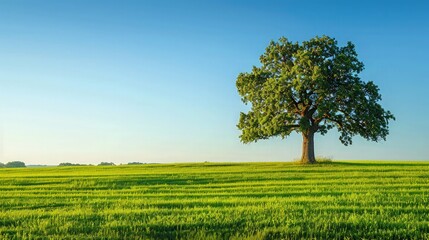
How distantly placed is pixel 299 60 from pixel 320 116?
6757 mm

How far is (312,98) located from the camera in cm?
4991

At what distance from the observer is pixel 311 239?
1077 centimetres

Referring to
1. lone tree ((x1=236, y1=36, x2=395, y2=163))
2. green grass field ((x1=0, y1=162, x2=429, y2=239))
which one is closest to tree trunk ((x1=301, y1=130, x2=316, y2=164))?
lone tree ((x1=236, y1=36, x2=395, y2=163))

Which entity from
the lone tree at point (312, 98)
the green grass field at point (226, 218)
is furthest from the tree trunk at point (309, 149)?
the green grass field at point (226, 218)

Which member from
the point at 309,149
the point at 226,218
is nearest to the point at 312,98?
the point at 309,149

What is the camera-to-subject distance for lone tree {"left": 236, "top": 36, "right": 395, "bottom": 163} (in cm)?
4825

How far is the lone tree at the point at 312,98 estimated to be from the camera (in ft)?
158

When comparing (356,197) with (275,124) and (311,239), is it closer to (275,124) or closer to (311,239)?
(311,239)

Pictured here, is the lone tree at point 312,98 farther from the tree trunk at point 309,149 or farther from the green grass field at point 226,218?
the green grass field at point 226,218

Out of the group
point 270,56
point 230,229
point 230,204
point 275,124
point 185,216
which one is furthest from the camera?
point 270,56

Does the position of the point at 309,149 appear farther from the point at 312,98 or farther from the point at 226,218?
the point at 226,218

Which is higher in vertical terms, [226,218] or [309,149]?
[309,149]

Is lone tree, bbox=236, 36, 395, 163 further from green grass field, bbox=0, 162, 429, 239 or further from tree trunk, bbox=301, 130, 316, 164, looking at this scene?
green grass field, bbox=0, 162, 429, 239

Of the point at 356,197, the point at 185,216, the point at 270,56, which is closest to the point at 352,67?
the point at 270,56
